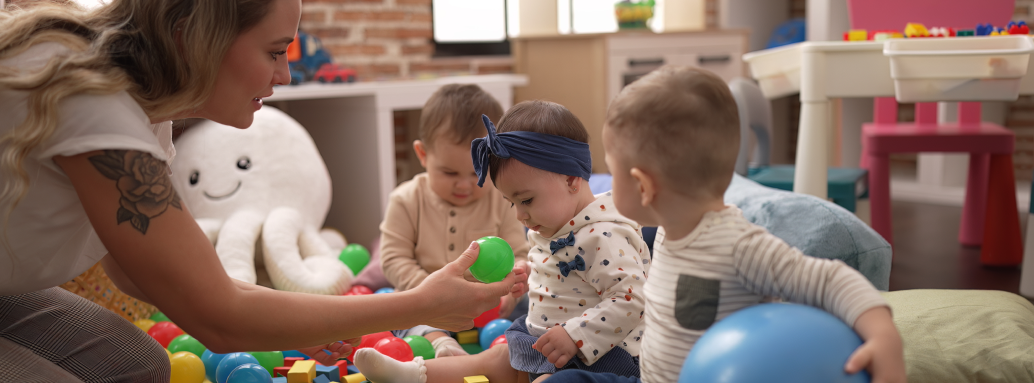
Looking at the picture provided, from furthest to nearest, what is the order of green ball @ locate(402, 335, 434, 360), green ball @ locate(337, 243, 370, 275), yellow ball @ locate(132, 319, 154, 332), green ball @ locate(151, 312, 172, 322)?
green ball @ locate(337, 243, 370, 275)
green ball @ locate(151, 312, 172, 322)
yellow ball @ locate(132, 319, 154, 332)
green ball @ locate(402, 335, 434, 360)

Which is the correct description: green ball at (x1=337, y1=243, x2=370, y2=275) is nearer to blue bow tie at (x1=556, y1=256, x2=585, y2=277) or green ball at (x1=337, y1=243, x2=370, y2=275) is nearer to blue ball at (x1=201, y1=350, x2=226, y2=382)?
blue ball at (x1=201, y1=350, x2=226, y2=382)

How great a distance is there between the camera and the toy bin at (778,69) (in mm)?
2279

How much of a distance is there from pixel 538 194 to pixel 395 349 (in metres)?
0.51

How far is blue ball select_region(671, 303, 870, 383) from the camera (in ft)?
2.93

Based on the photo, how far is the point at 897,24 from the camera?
9.53 feet

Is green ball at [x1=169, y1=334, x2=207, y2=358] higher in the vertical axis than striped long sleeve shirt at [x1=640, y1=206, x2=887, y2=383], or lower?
lower

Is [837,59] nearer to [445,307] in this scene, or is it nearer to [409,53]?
[445,307]

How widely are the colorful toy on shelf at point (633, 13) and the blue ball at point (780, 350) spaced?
10.9ft

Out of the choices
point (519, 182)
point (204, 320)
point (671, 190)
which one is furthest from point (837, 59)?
point (204, 320)

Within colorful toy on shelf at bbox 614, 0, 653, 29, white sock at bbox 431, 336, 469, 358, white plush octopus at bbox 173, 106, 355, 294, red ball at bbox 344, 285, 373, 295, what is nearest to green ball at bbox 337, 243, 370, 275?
white plush octopus at bbox 173, 106, 355, 294

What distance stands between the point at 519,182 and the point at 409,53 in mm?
2749

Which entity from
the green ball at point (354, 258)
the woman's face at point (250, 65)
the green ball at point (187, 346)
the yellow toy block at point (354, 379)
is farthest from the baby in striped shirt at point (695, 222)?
the green ball at point (354, 258)

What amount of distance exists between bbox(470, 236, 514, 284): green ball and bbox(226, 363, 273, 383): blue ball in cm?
51

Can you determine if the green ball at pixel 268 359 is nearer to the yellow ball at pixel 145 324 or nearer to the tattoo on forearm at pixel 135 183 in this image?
the yellow ball at pixel 145 324
